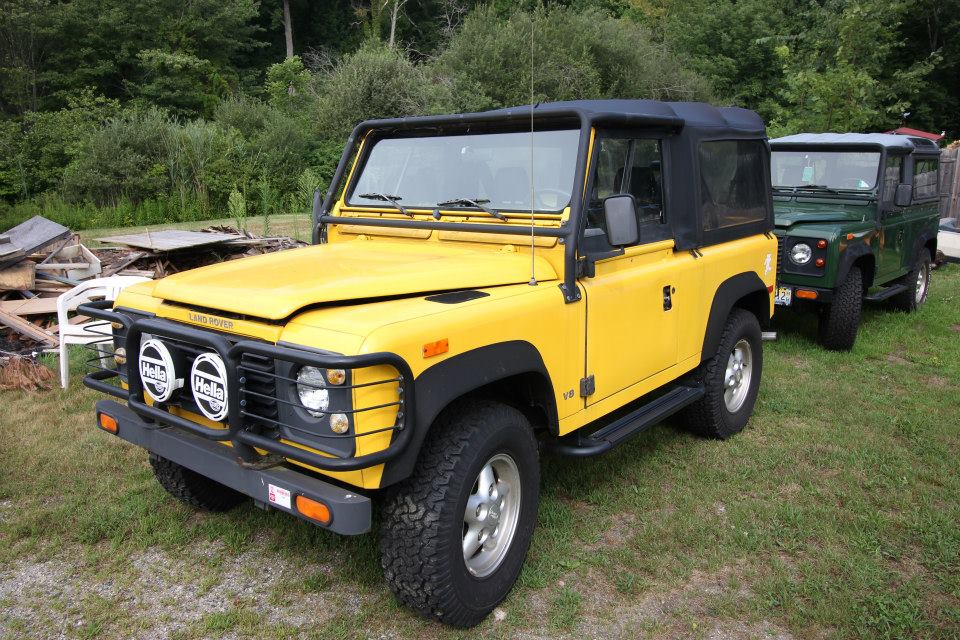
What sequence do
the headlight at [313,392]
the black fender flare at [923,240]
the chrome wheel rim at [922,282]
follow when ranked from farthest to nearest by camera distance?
the chrome wheel rim at [922,282]
the black fender flare at [923,240]
the headlight at [313,392]

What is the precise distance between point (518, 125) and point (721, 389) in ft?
7.46

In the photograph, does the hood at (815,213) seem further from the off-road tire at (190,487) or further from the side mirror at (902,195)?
the off-road tire at (190,487)

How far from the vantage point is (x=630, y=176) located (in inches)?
149

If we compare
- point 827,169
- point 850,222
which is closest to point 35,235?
point 850,222

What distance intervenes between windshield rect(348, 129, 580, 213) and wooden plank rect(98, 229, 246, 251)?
4835 mm

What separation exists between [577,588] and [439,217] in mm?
1998

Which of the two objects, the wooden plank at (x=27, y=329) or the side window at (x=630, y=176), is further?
the wooden plank at (x=27, y=329)

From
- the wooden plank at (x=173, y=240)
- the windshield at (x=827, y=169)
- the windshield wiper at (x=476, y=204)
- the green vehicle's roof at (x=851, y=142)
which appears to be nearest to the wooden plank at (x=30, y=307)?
the wooden plank at (x=173, y=240)

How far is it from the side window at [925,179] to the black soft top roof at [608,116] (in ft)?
15.7

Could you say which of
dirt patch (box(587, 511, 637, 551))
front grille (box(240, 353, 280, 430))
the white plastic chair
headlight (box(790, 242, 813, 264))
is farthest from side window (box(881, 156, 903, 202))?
the white plastic chair

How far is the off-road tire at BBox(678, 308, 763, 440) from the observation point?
4.66 m

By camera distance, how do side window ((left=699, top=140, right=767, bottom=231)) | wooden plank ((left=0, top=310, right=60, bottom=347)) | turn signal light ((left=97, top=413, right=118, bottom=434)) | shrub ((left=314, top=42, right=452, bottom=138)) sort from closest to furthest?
turn signal light ((left=97, top=413, right=118, bottom=434)), side window ((left=699, top=140, right=767, bottom=231)), wooden plank ((left=0, top=310, right=60, bottom=347)), shrub ((left=314, top=42, right=452, bottom=138))

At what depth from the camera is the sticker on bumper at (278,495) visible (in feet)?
8.46

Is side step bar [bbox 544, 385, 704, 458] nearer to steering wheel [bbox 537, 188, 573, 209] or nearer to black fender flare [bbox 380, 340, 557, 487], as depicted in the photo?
black fender flare [bbox 380, 340, 557, 487]
